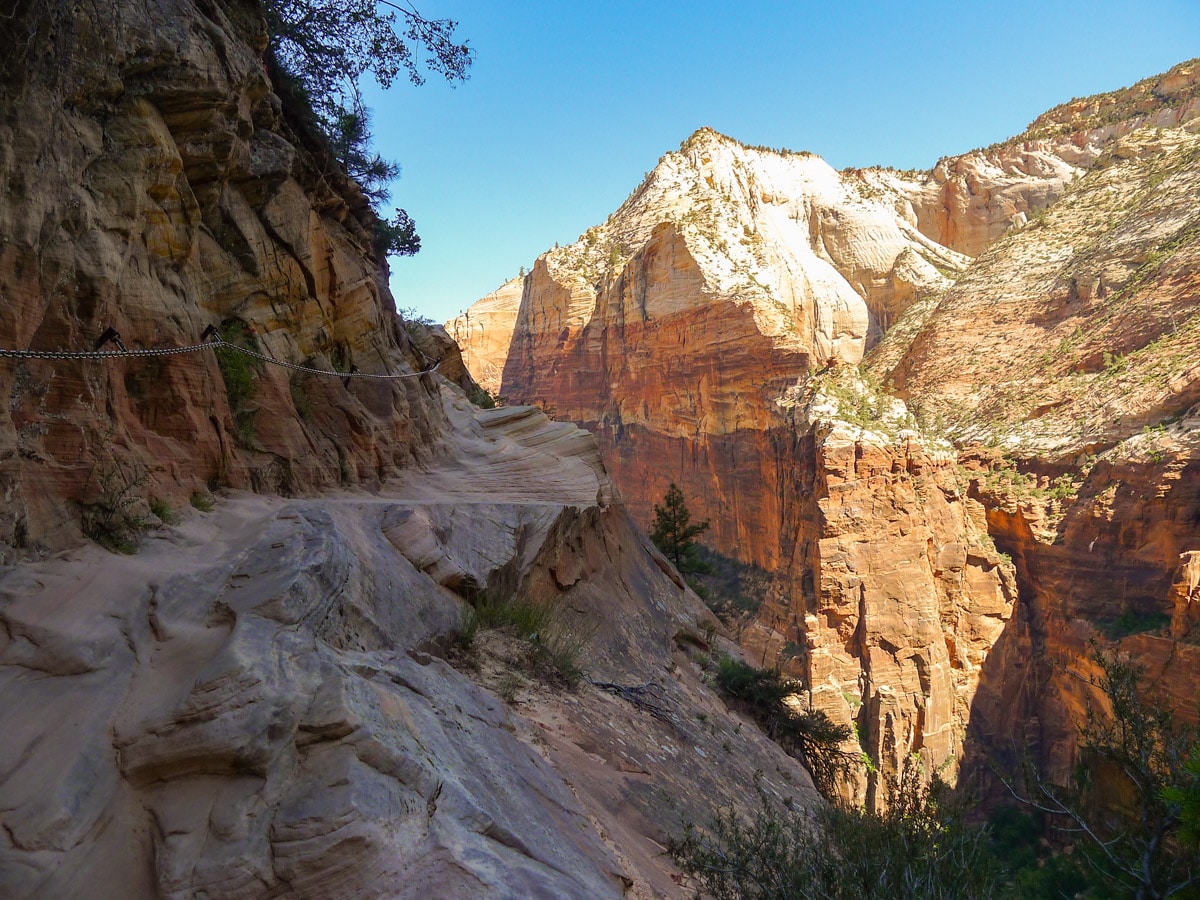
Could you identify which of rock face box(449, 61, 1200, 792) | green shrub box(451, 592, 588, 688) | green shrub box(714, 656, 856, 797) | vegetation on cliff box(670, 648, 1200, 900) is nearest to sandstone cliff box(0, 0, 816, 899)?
green shrub box(451, 592, 588, 688)

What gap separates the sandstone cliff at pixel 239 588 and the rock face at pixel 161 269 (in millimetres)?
23

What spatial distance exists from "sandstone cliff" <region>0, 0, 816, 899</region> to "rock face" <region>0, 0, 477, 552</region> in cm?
2

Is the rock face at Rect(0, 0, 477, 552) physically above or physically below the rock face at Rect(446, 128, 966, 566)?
below

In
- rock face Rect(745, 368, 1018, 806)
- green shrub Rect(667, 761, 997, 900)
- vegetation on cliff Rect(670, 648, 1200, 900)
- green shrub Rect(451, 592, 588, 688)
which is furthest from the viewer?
rock face Rect(745, 368, 1018, 806)

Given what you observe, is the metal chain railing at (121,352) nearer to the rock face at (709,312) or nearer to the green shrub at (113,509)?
the green shrub at (113,509)

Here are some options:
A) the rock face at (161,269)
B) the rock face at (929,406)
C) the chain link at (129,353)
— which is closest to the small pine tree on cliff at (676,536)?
the rock face at (929,406)

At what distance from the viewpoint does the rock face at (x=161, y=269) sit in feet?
12.5

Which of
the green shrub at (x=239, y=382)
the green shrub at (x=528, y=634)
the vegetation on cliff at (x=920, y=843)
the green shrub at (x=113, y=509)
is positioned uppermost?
the green shrub at (x=239, y=382)

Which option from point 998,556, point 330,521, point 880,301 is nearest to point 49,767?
point 330,521

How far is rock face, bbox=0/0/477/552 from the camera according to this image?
3.81m

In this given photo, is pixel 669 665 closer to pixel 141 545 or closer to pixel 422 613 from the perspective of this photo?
pixel 422 613

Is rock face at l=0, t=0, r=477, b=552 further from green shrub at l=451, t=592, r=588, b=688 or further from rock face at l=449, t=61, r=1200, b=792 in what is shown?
rock face at l=449, t=61, r=1200, b=792

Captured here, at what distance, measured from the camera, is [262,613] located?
357 cm

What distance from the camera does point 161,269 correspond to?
17.9ft
